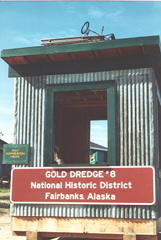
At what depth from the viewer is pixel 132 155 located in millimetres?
8828

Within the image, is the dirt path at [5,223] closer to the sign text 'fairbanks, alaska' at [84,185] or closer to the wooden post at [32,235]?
the wooden post at [32,235]

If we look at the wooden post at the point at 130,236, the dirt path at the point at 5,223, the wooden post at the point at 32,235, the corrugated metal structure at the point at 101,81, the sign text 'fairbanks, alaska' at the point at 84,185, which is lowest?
the dirt path at the point at 5,223

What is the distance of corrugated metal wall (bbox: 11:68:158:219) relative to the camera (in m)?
8.70

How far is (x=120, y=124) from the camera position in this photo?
9.06 meters

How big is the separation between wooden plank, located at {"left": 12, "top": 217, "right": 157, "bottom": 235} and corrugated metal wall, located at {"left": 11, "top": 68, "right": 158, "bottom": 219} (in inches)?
4.9

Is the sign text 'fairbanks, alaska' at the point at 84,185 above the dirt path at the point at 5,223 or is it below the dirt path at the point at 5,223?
above

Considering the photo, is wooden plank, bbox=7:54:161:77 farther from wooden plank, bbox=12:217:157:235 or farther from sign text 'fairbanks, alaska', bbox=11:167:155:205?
wooden plank, bbox=12:217:157:235

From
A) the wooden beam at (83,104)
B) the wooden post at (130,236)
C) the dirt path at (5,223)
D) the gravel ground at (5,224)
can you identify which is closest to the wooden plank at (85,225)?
the wooden post at (130,236)

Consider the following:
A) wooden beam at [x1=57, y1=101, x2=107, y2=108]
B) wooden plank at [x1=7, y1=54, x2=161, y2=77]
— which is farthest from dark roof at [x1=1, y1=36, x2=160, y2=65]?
wooden beam at [x1=57, y1=101, x2=107, y2=108]

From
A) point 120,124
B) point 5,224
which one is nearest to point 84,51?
point 120,124

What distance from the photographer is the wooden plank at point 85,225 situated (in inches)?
331

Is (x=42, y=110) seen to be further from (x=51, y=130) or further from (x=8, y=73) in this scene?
(x=8, y=73)

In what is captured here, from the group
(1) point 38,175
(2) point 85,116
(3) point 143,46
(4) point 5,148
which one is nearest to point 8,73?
(4) point 5,148

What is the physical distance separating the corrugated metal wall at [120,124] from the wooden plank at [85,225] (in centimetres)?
12
